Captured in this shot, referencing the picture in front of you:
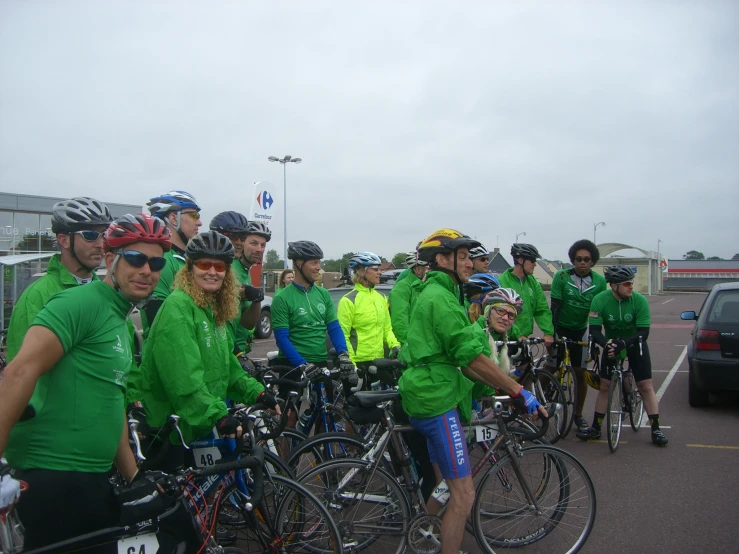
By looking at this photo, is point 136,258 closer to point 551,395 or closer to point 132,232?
point 132,232

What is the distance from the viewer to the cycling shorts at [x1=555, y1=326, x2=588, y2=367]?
22.8 feet

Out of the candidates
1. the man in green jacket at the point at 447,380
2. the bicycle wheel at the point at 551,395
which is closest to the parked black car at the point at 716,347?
the bicycle wheel at the point at 551,395

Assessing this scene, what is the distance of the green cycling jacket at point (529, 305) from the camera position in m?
6.66

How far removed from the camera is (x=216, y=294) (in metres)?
3.38

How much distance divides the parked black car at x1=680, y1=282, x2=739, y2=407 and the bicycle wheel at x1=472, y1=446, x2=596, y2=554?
15.2 ft

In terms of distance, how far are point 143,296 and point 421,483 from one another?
89.5 inches

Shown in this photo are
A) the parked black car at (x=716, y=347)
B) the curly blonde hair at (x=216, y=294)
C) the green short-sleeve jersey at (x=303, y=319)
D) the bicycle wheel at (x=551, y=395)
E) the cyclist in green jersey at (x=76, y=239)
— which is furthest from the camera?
the parked black car at (x=716, y=347)

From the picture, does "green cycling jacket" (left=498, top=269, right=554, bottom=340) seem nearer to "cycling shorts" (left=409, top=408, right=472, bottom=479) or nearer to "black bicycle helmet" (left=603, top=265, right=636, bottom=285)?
"black bicycle helmet" (left=603, top=265, right=636, bottom=285)

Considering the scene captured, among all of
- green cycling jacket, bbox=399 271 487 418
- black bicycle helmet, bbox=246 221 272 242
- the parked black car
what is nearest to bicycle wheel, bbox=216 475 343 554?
green cycling jacket, bbox=399 271 487 418

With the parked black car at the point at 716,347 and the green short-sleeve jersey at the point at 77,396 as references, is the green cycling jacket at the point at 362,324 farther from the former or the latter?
the parked black car at the point at 716,347

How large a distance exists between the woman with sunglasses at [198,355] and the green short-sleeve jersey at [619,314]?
454 cm

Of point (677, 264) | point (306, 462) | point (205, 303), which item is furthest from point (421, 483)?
point (677, 264)

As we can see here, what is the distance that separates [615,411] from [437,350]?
12.7 feet

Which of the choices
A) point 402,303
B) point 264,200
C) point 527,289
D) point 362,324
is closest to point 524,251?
point 527,289
